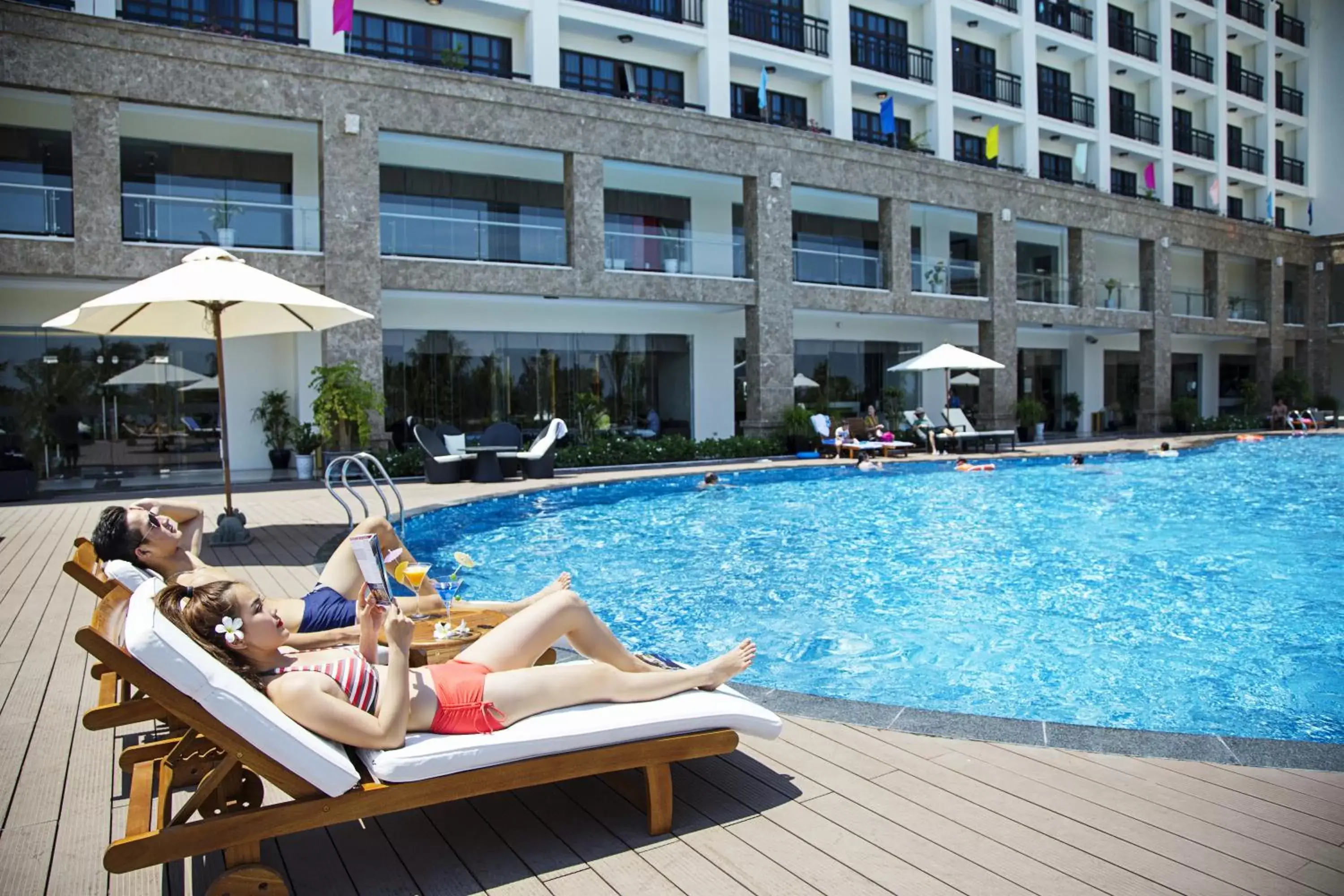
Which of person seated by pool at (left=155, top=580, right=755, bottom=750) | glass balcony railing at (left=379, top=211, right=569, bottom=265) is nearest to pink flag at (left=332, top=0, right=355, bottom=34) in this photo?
glass balcony railing at (left=379, top=211, right=569, bottom=265)

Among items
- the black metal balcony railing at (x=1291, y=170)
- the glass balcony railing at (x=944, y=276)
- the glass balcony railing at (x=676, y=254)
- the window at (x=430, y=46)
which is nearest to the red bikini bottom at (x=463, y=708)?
the glass balcony railing at (x=676, y=254)

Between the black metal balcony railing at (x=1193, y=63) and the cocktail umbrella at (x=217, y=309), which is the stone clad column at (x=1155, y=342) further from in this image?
the cocktail umbrella at (x=217, y=309)

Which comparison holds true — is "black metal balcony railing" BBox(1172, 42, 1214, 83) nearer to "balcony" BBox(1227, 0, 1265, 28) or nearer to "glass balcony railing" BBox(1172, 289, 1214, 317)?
"balcony" BBox(1227, 0, 1265, 28)

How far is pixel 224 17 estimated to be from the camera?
1623 centimetres

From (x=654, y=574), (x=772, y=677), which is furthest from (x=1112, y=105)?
(x=772, y=677)

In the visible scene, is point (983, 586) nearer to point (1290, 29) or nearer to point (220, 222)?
→ point (220, 222)

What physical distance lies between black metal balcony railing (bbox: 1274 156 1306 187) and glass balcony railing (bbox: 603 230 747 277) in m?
25.7

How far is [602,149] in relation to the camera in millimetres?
18312

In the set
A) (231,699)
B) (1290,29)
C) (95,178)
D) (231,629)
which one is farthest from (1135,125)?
(231,699)

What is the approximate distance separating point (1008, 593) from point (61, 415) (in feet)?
50.2

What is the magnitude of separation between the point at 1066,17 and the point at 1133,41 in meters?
3.36

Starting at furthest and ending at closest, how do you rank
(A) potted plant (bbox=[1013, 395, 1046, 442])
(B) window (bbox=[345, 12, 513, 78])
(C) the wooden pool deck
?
(A) potted plant (bbox=[1013, 395, 1046, 442]) → (B) window (bbox=[345, 12, 513, 78]) → (C) the wooden pool deck

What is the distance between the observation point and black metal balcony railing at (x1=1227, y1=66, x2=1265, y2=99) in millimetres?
31969

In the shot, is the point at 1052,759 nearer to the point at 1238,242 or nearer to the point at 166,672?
the point at 166,672
